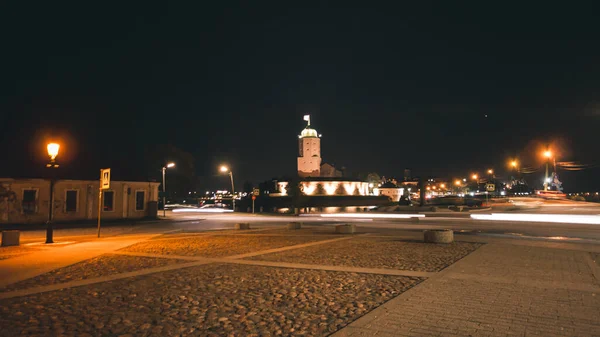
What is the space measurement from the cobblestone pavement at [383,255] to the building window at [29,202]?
2331cm

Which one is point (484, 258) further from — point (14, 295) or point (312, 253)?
point (14, 295)

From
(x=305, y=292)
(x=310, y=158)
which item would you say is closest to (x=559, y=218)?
(x=305, y=292)

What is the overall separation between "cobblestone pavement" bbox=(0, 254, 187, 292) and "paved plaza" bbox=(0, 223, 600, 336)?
29 millimetres

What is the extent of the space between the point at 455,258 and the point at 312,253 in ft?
15.2

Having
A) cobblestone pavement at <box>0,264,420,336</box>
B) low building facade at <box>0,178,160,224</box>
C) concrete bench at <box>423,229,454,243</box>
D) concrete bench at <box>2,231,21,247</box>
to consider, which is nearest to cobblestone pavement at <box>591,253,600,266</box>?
concrete bench at <box>423,229,454,243</box>

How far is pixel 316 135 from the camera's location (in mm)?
154750

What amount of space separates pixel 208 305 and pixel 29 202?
27647 mm

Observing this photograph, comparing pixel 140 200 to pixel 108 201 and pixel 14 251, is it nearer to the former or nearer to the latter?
pixel 108 201

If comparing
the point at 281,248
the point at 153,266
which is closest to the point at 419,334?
the point at 153,266

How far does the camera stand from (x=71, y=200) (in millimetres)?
31703

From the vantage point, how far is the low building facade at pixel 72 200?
2825 centimetres

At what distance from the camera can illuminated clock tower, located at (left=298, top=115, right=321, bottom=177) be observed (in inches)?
5930

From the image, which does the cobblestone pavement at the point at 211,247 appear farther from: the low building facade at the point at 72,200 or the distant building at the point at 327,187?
the distant building at the point at 327,187

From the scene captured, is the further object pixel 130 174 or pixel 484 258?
pixel 130 174
